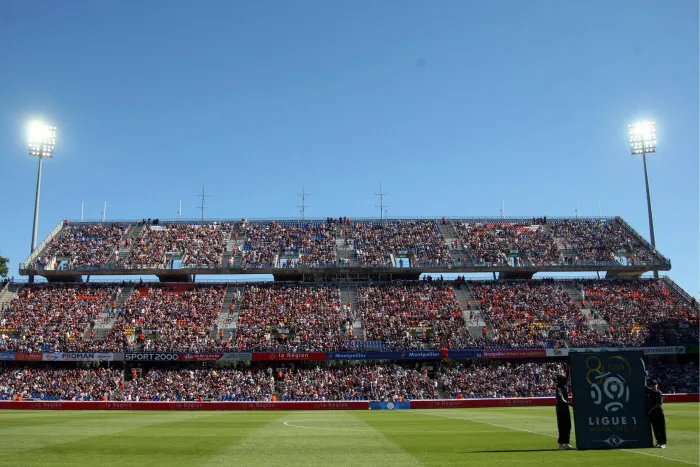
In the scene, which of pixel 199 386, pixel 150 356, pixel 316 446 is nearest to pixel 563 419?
pixel 316 446

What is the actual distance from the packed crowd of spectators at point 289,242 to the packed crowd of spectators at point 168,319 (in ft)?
18.5

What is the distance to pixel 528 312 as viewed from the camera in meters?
57.2

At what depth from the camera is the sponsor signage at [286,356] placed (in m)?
50.6

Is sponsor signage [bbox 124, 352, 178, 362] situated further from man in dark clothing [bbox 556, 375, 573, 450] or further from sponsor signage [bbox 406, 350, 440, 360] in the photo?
man in dark clothing [bbox 556, 375, 573, 450]

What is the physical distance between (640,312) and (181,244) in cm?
4866

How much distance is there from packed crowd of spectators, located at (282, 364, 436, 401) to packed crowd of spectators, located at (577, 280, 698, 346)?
17.3 m

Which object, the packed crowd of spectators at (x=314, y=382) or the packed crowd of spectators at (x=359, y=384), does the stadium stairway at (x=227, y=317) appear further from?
the packed crowd of spectators at (x=359, y=384)

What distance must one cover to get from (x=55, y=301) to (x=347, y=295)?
29.2 m

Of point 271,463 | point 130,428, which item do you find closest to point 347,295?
point 130,428

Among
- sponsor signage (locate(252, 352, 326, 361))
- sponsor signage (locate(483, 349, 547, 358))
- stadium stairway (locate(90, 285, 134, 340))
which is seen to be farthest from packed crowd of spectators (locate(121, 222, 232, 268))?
sponsor signage (locate(483, 349, 547, 358))

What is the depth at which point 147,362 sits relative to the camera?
52.6 meters

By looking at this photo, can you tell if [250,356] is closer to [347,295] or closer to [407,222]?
[347,295]

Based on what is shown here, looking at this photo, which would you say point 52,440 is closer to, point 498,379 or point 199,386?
point 199,386

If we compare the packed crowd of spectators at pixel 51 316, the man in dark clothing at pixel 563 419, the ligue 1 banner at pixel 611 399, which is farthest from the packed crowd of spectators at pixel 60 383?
the ligue 1 banner at pixel 611 399
